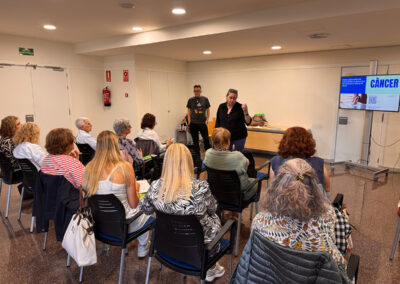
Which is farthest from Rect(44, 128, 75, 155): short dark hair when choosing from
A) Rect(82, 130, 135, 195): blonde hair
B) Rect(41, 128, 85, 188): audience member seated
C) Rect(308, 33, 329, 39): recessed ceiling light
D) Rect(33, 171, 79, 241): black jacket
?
Rect(308, 33, 329, 39): recessed ceiling light

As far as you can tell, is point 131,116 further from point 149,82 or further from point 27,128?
point 27,128

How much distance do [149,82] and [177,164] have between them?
18.0 ft

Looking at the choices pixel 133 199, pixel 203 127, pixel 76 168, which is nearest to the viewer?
pixel 133 199

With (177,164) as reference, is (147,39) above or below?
above

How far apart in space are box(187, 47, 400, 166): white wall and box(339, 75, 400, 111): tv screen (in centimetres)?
66

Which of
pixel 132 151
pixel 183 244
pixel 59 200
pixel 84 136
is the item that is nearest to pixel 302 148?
pixel 183 244

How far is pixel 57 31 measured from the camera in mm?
4926

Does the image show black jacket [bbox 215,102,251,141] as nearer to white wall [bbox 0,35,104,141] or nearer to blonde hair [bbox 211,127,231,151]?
blonde hair [bbox 211,127,231,151]

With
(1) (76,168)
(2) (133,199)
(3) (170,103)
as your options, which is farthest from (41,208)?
(3) (170,103)

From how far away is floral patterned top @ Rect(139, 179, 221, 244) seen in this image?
166cm

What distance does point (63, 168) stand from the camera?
2.32m

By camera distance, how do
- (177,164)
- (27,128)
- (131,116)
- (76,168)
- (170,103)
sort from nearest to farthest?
(177,164) → (76,168) → (27,128) → (131,116) → (170,103)

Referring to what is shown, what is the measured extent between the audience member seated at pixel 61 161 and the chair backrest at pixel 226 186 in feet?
3.91

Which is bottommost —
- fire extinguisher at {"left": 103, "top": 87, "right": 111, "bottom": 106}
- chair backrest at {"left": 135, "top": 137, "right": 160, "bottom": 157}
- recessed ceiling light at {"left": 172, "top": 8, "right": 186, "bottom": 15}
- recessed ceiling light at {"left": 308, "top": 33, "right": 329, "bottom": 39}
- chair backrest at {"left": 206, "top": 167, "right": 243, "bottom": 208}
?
chair backrest at {"left": 206, "top": 167, "right": 243, "bottom": 208}
